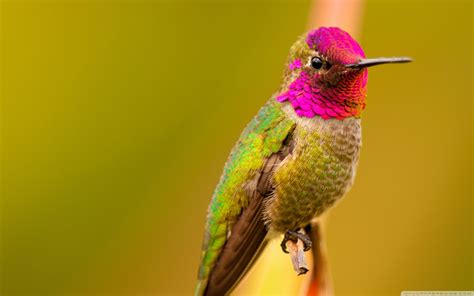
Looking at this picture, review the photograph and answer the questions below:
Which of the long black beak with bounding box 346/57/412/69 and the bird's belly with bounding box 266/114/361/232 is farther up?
the long black beak with bounding box 346/57/412/69

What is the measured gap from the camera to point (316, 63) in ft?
4.21

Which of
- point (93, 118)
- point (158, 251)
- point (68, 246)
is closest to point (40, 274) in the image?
point (68, 246)

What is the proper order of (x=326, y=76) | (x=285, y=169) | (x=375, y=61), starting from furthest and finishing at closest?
(x=285, y=169)
(x=326, y=76)
(x=375, y=61)

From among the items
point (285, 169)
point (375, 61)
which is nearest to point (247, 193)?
point (285, 169)

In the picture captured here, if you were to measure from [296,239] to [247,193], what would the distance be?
0.17 meters

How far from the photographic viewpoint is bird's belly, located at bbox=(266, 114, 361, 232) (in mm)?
1369

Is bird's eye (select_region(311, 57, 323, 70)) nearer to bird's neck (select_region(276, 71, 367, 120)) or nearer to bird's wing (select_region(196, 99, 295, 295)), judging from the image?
bird's neck (select_region(276, 71, 367, 120))

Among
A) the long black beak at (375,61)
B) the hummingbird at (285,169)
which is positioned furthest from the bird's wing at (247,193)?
the long black beak at (375,61)

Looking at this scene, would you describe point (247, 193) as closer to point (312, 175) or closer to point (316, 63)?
point (312, 175)

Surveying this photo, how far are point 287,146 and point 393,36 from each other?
1.20 feet

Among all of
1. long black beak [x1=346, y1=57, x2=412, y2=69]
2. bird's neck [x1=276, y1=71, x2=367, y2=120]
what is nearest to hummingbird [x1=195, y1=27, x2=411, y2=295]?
bird's neck [x1=276, y1=71, x2=367, y2=120]

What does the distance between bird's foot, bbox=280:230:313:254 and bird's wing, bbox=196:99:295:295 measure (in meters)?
0.06

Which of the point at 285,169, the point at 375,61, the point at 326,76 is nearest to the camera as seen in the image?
the point at 375,61

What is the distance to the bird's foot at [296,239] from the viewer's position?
4.34 ft
